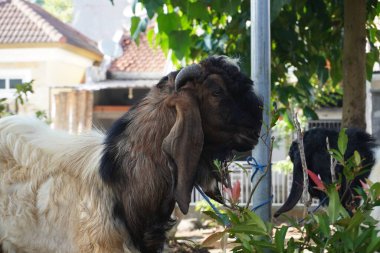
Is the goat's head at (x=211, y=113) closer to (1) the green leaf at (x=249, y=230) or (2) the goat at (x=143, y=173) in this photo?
(2) the goat at (x=143, y=173)

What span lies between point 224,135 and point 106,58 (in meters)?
21.5

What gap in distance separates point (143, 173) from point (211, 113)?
51 centimetres

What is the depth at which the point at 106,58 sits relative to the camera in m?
25.3

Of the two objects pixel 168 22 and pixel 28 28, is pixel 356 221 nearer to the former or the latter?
pixel 168 22

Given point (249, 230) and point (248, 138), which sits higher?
point (248, 138)

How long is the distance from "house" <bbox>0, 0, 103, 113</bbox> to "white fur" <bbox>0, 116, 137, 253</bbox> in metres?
17.6

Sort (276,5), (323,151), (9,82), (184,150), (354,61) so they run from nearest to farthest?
(184,150) < (276,5) < (323,151) < (354,61) < (9,82)

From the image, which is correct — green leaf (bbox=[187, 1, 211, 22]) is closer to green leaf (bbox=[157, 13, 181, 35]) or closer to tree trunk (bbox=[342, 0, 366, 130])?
green leaf (bbox=[157, 13, 181, 35])

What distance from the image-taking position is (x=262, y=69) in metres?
4.06

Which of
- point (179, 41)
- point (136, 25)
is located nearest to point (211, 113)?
point (179, 41)

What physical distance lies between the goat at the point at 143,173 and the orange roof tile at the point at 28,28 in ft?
67.7

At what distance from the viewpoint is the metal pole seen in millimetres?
4004

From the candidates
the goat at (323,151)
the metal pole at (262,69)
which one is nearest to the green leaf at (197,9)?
the goat at (323,151)

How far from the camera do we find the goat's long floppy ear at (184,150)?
3.96 metres
